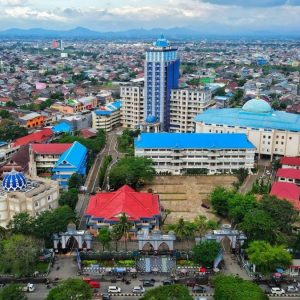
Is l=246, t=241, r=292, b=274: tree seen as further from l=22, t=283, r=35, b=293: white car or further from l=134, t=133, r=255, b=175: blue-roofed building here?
l=134, t=133, r=255, b=175: blue-roofed building

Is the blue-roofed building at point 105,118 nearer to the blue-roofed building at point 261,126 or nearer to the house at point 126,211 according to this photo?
the blue-roofed building at point 261,126

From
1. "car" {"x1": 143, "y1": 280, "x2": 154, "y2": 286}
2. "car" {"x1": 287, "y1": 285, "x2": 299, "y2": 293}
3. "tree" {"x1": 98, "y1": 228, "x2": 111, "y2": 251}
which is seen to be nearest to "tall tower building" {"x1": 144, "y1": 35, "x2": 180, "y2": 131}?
"tree" {"x1": 98, "y1": 228, "x2": 111, "y2": 251}

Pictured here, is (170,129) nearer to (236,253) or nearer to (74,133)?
(74,133)

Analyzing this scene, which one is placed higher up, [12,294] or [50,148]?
[50,148]

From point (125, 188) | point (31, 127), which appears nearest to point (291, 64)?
point (31, 127)

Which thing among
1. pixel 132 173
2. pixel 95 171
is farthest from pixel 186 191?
pixel 95 171

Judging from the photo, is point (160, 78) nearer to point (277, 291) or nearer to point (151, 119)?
point (151, 119)
